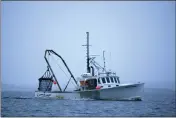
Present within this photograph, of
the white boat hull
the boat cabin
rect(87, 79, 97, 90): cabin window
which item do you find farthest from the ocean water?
rect(87, 79, 97, 90): cabin window

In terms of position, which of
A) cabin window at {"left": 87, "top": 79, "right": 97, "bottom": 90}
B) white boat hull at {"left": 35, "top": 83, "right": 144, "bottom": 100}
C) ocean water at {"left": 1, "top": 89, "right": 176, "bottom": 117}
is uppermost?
cabin window at {"left": 87, "top": 79, "right": 97, "bottom": 90}

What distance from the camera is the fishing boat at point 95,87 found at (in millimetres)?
36406

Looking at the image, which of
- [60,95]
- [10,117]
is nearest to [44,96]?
[60,95]

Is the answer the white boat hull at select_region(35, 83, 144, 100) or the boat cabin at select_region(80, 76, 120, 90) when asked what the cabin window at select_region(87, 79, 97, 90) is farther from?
the white boat hull at select_region(35, 83, 144, 100)

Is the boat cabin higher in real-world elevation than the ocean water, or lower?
higher

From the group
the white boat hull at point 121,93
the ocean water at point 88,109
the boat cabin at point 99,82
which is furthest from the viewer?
the boat cabin at point 99,82

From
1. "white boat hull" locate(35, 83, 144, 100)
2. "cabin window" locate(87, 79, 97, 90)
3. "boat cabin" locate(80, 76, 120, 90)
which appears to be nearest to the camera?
"white boat hull" locate(35, 83, 144, 100)

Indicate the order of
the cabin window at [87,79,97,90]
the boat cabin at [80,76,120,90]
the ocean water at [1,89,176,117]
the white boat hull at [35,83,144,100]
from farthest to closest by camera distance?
1. the cabin window at [87,79,97,90]
2. the boat cabin at [80,76,120,90]
3. the white boat hull at [35,83,144,100]
4. the ocean water at [1,89,176,117]

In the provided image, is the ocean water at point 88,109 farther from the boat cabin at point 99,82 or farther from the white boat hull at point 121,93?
the boat cabin at point 99,82

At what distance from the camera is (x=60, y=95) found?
139ft

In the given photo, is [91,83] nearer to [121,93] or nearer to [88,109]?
[121,93]

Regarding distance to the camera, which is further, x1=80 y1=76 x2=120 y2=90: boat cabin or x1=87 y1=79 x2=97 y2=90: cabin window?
x1=87 y1=79 x2=97 y2=90: cabin window

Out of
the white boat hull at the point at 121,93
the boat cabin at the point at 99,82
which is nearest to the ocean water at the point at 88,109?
the white boat hull at the point at 121,93

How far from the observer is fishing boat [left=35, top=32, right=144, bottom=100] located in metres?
36.4
